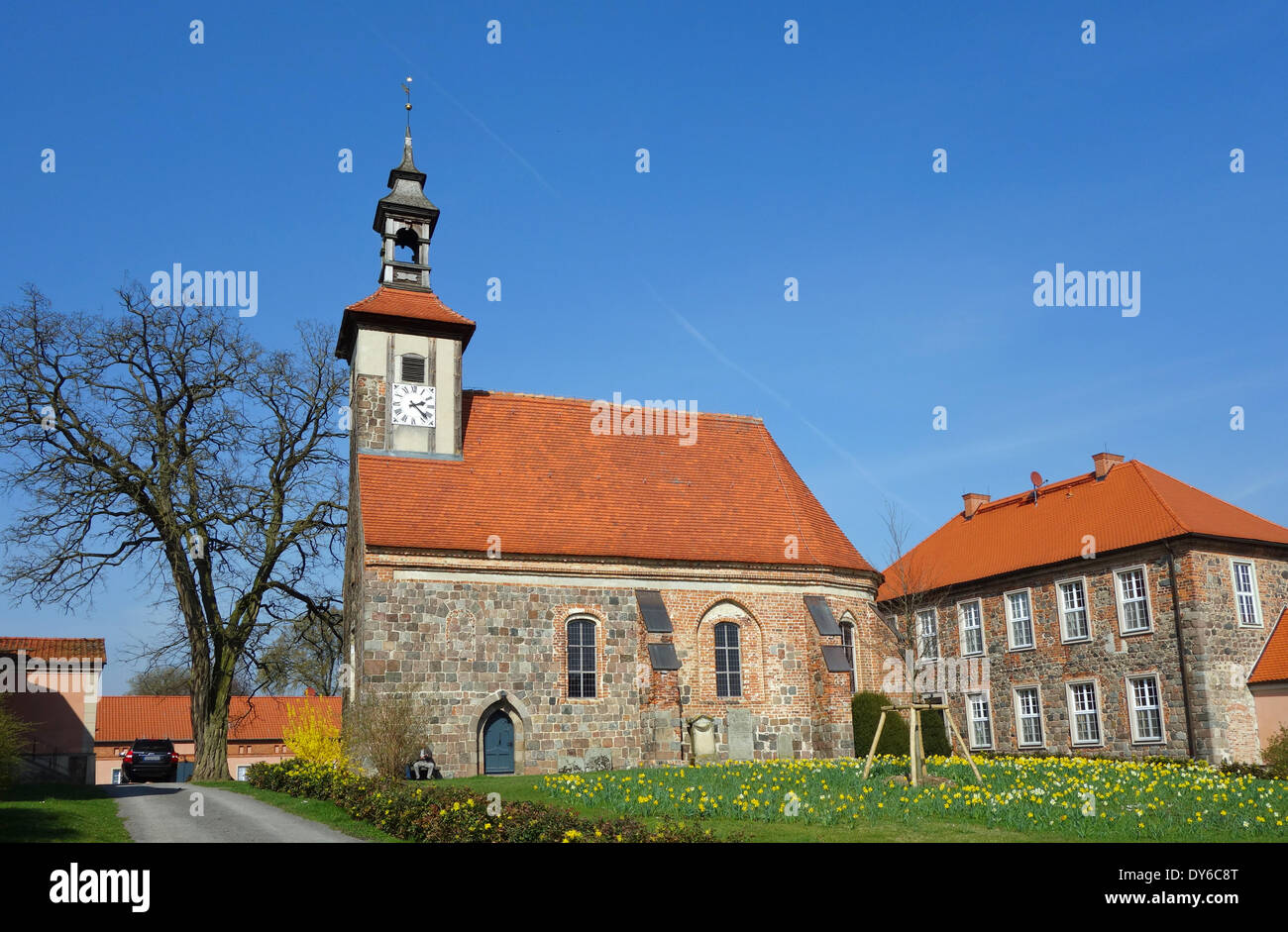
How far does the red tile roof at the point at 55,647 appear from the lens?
1363 inches

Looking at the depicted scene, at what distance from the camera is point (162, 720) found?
2238 inches

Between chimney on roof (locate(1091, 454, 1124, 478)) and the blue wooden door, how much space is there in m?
21.3

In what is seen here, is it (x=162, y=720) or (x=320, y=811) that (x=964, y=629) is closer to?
(x=320, y=811)

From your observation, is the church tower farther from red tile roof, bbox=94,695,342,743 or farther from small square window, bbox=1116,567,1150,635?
red tile roof, bbox=94,695,342,743

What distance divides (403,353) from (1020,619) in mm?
21337

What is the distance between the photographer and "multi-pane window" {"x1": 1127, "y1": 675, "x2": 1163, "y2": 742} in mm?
27953

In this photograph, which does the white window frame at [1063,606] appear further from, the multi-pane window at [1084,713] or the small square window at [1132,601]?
the multi-pane window at [1084,713]

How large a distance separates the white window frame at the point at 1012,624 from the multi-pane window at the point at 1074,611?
47.1 inches

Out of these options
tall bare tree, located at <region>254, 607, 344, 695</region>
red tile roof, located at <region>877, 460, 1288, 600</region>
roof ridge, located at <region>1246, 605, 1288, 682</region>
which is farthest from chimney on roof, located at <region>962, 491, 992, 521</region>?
tall bare tree, located at <region>254, 607, 344, 695</region>
